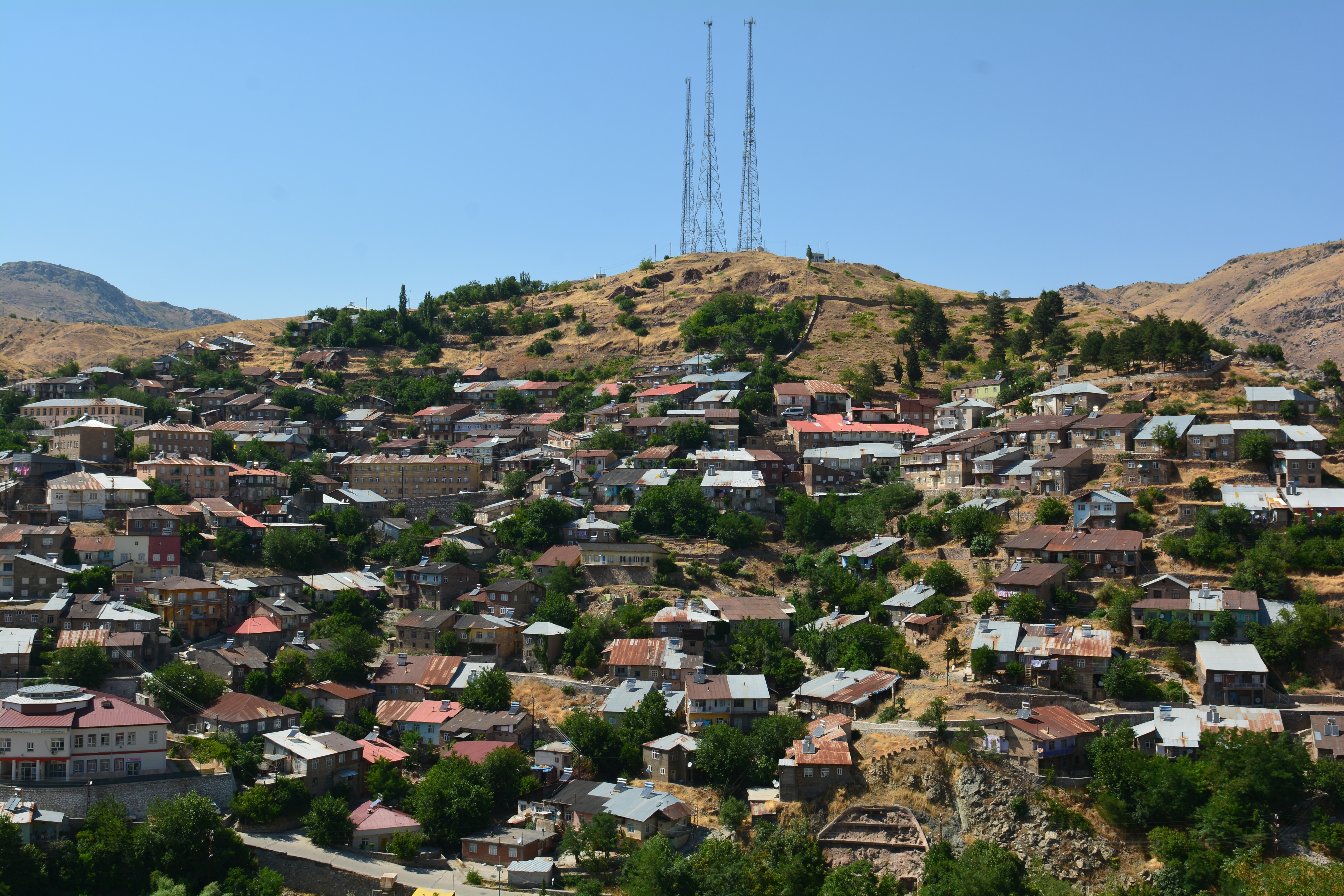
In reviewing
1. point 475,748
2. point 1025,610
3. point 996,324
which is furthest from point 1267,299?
point 475,748

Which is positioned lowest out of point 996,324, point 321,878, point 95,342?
point 321,878

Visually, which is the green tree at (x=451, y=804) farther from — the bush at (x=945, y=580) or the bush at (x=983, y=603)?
the bush at (x=945, y=580)

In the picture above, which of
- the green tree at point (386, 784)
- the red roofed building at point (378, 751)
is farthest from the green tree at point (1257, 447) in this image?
the green tree at point (386, 784)

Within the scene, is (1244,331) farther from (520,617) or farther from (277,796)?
(277,796)

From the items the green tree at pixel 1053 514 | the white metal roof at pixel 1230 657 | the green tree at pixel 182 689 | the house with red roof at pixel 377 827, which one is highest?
the green tree at pixel 1053 514

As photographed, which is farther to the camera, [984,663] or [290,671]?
[290,671]

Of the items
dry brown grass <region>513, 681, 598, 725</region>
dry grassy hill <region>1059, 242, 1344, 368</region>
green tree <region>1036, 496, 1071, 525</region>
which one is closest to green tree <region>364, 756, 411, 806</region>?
dry brown grass <region>513, 681, 598, 725</region>

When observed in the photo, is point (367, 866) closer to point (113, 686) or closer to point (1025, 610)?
point (113, 686)
